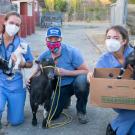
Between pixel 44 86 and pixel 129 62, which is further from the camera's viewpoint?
pixel 44 86

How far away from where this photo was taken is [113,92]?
4.27m

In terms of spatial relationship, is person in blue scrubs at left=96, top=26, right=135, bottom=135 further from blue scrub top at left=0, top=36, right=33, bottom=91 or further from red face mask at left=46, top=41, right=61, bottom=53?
blue scrub top at left=0, top=36, right=33, bottom=91

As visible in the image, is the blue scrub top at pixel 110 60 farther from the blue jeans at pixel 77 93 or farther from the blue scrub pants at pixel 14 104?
the blue scrub pants at pixel 14 104

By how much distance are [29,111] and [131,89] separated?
2320 millimetres

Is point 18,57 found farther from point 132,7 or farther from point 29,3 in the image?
point 29,3

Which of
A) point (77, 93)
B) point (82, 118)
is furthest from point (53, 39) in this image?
point (82, 118)

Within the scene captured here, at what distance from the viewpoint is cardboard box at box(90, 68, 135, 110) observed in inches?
166

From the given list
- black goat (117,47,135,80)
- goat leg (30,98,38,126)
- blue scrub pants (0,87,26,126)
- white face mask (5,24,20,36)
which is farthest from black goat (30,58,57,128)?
black goat (117,47,135,80)

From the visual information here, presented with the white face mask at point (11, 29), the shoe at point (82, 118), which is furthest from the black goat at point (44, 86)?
the white face mask at point (11, 29)

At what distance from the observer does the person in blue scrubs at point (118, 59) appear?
4.68 metres

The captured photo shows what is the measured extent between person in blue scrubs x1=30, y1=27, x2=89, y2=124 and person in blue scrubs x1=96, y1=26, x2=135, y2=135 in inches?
22.9

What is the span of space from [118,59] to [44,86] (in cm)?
103

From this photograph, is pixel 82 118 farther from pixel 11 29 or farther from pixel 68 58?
pixel 11 29

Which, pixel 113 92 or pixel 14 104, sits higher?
pixel 113 92
